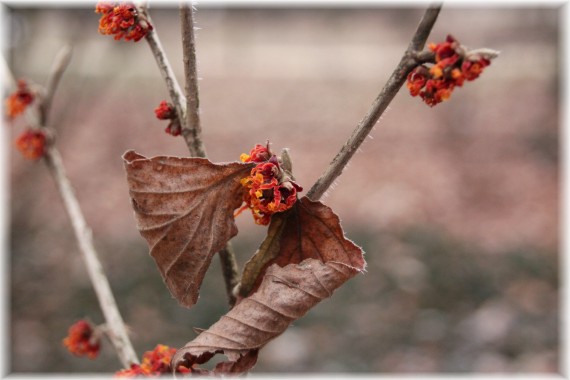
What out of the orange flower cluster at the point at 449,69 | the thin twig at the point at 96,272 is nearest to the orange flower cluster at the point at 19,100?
the thin twig at the point at 96,272

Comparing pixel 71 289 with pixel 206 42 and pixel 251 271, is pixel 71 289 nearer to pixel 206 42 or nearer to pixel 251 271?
pixel 251 271

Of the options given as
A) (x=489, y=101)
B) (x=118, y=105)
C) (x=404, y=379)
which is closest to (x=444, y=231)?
(x=404, y=379)

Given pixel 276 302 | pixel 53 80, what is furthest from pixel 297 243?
pixel 53 80

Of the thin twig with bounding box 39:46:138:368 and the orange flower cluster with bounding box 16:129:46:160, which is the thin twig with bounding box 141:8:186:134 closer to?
the thin twig with bounding box 39:46:138:368

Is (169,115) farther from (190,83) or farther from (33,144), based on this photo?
(33,144)

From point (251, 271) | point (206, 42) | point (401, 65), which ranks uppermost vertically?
point (206, 42)

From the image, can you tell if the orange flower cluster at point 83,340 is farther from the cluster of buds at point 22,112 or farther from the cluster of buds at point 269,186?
the cluster of buds at point 269,186
